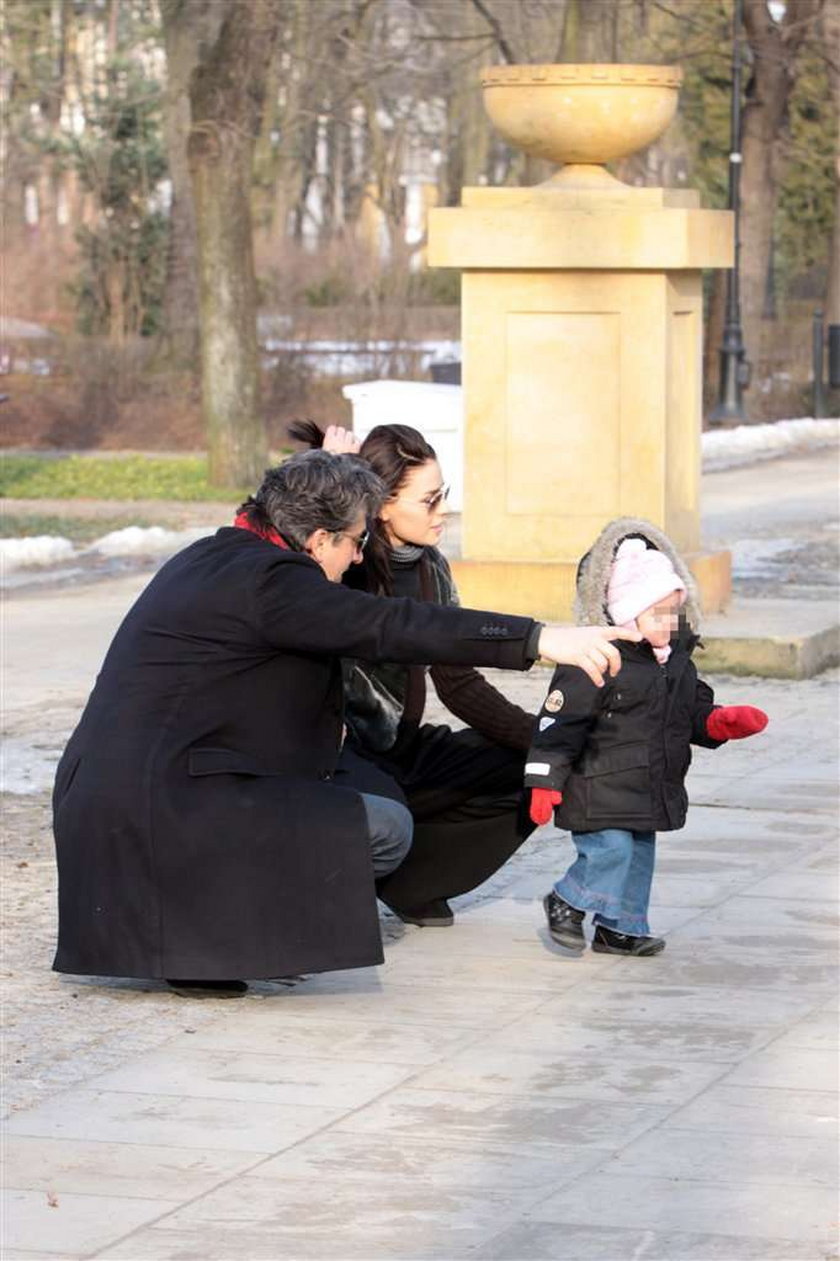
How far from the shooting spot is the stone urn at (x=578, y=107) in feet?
36.8

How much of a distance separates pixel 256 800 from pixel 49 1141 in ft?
3.63

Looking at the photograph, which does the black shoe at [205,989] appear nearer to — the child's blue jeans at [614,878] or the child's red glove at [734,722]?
the child's blue jeans at [614,878]

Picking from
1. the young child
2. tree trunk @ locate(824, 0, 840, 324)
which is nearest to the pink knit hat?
the young child

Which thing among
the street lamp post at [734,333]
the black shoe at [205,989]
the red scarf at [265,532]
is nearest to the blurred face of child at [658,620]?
the red scarf at [265,532]

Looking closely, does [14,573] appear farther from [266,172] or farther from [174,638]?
[266,172]

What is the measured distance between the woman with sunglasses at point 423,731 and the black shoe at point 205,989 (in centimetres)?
65

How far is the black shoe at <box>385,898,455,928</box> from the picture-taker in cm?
676

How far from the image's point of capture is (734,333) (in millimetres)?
30266

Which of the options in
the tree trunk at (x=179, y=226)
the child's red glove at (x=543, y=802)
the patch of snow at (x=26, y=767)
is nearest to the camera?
the child's red glove at (x=543, y=802)

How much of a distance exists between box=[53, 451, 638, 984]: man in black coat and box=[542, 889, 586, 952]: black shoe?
69 centimetres

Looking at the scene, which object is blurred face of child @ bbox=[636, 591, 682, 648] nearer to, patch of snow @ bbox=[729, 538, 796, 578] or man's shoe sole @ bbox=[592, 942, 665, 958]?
man's shoe sole @ bbox=[592, 942, 665, 958]

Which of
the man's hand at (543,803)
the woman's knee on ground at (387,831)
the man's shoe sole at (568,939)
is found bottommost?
the man's shoe sole at (568,939)

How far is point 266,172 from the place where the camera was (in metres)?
44.5

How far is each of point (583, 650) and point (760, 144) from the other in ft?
94.0
